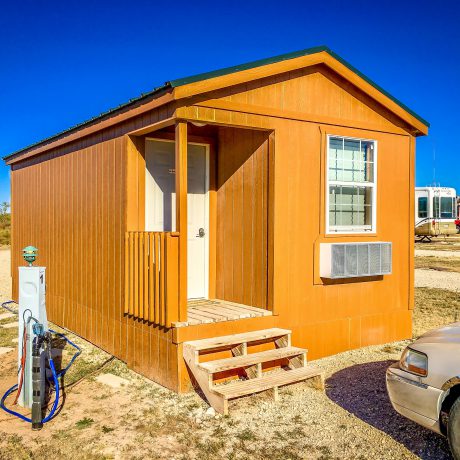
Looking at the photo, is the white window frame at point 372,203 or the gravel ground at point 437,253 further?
the gravel ground at point 437,253

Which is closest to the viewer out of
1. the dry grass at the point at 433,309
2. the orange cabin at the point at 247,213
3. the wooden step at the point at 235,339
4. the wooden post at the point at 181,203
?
the wooden step at the point at 235,339

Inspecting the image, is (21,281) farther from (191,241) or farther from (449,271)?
(449,271)

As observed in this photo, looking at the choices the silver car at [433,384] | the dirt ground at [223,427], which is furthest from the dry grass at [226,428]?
the silver car at [433,384]

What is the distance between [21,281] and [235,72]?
3.12 m

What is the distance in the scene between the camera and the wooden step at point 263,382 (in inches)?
183

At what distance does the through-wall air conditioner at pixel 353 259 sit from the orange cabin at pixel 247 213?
0.8 inches

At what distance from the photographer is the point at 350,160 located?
692cm

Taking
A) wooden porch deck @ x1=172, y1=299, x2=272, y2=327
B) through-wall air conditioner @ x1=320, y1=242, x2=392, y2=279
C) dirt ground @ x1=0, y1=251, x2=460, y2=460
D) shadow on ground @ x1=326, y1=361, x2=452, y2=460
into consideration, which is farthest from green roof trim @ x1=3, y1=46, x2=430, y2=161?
shadow on ground @ x1=326, y1=361, x2=452, y2=460

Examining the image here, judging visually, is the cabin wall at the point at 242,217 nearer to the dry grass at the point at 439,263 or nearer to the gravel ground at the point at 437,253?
the dry grass at the point at 439,263

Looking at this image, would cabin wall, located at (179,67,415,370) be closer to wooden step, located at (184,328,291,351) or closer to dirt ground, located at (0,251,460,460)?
wooden step, located at (184,328,291,351)

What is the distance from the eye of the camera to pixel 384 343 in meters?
7.20

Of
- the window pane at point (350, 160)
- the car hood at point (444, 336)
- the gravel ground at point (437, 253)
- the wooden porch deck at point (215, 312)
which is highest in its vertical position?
the window pane at point (350, 160)

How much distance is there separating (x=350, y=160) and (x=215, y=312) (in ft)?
9.34

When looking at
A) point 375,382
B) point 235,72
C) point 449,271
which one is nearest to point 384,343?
point 375,382
